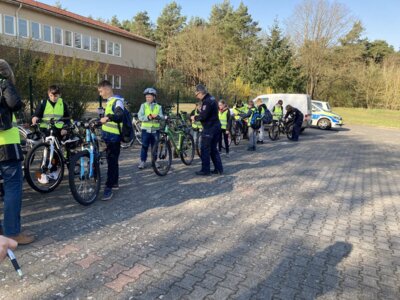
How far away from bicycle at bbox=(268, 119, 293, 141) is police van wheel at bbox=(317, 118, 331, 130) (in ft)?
25.1

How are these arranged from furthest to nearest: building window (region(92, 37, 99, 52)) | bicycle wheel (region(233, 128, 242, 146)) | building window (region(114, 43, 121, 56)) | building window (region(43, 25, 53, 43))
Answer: building window (region(114, 43, 121, 56)) → building window (region(92, 37, 99, 52)) → building window (region(43, 25, 53, 43)) → bicycle wheel (region(233, 128, 242, 146))

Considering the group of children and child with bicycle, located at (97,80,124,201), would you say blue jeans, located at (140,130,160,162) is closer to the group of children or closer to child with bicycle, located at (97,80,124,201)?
child with bicycle, located at (97,80,124,201)

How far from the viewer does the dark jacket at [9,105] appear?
3211 millimetres

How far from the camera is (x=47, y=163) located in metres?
5.26

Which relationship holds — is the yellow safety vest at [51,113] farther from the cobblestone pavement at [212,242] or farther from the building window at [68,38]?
the building window at [68,38]

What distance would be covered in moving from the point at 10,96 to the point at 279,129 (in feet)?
41.4

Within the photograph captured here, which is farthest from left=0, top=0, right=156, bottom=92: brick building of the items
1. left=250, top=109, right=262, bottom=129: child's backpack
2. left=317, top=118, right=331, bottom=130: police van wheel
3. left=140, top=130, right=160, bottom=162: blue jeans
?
left=140, top=130, right=160, bottom=162: blue jeans

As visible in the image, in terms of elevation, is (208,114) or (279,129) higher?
A: (208,114)

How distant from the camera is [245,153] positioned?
1065 centimetres

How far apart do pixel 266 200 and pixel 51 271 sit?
3688mm

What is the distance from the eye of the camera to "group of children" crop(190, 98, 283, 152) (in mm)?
9719

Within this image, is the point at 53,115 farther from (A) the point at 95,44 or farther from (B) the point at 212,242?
(A) the point at 95,44

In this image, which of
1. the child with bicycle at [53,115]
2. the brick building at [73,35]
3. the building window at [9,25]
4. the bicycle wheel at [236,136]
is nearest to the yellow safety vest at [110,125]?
the child with bicycle at [53,115]

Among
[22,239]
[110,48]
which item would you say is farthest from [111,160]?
[110,48]
